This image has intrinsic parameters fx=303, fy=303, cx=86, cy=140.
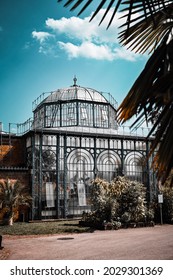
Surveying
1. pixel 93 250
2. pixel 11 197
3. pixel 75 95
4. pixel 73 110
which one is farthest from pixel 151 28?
pixel 75 95

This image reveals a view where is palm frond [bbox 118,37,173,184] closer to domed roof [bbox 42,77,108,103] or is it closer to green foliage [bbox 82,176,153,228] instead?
green foliage [bbox 82,176,153,228]

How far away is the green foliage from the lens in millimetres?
11555

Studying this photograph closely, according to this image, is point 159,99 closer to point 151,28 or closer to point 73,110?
point 151,28

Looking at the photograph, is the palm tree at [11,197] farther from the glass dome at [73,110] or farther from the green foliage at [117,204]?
the glass dome at [73,110]

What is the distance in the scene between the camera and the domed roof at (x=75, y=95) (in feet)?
64.5

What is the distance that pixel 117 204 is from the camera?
11859 millimetres

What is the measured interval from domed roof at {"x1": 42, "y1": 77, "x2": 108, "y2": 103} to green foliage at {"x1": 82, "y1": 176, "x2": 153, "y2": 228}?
8.45 m

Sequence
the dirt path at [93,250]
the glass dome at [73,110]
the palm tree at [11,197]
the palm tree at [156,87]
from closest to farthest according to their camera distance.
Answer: the palm tree at [156,87], the dirt path at [93,250], the palm tree at [11,197], the glass dome at [73,110]

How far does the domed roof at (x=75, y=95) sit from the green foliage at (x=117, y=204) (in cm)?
845

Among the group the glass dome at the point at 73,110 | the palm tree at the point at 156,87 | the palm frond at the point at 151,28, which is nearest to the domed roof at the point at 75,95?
the glass dome at the point at 73,110

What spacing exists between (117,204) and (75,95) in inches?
385

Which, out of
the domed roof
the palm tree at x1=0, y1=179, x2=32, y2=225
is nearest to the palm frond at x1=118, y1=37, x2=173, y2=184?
the palm tree at x1=0, y1=179, x2=32, y2=225

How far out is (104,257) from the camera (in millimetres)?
5836

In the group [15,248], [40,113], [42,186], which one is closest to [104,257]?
[15,248]
